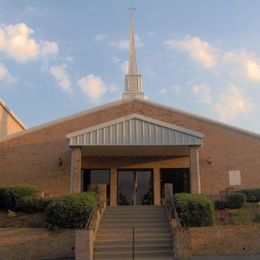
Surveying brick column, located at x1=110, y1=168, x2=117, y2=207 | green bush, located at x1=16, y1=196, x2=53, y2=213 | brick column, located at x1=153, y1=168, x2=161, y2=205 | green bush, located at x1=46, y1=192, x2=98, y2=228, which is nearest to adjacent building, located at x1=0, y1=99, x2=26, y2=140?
brick column, located at x1=110, y1=168, x2=117, y2=207

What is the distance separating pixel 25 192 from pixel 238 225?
30.7ft

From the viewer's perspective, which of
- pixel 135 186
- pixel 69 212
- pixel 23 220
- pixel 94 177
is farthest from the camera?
pixel 94 177

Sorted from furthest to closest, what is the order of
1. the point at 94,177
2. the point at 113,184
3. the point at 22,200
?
1. the point at 94,177
2. the point at 113,184
3. the point at 22,200

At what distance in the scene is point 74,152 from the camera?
77.2 ft

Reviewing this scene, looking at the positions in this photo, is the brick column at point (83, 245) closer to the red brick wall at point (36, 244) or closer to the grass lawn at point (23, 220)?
the red brick wall at point (36, 244)

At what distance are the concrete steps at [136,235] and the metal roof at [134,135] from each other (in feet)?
11.1

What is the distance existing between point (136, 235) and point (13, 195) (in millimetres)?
6024

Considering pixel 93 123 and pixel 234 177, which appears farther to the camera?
pixel 93 123

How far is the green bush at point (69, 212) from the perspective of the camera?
1786 centimetres

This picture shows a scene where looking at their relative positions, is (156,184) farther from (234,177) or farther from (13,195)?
(13,195)

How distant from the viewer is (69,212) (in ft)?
59.1

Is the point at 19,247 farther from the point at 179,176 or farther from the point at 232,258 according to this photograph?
the point at 179,176

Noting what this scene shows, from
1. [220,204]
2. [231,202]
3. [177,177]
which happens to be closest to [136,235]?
[220,204]

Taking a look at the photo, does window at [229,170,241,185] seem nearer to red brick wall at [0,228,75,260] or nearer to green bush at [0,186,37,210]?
green bush at [0,186,37,210]
